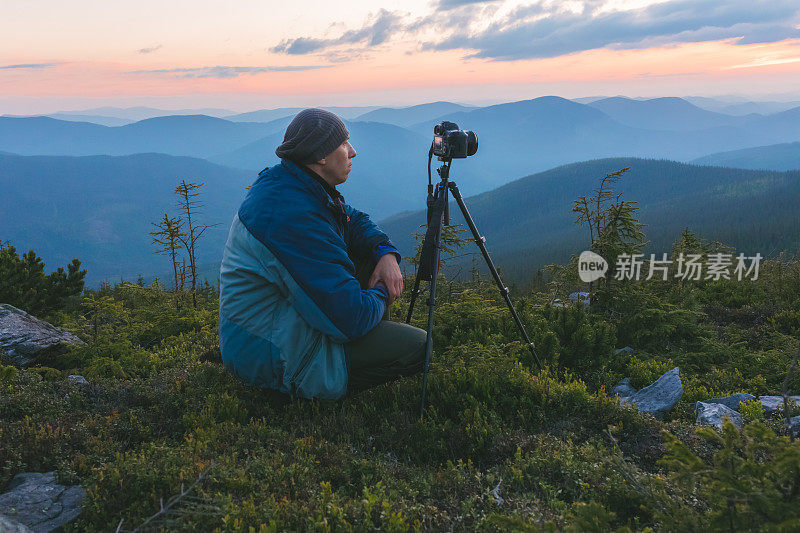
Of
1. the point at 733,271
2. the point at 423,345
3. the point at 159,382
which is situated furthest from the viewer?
the point at 733,271

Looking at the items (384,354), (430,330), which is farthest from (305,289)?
(430,330)

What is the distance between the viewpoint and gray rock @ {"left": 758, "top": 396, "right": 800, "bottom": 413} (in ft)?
15.8

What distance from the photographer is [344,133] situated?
4328mm

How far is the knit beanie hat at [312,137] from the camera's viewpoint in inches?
162

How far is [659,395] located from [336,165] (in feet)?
14.1

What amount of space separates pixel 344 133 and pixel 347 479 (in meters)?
2.97

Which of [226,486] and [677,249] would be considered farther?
[677,249]

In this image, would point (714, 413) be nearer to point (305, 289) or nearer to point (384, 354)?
point (384, 354)

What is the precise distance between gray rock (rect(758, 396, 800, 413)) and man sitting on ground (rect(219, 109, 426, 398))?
3.80 metres

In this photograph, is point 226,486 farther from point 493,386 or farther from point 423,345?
point 493,386

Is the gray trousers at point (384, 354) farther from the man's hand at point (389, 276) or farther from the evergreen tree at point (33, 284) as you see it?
the evergreen tree at point (33, 284)

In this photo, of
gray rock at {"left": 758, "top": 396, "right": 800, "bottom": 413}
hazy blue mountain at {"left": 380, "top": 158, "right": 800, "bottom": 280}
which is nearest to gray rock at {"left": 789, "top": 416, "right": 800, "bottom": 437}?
gray rock at {"left": 758, "top": 396, "right": 800, "bottom": 413}

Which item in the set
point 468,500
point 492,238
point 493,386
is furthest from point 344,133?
point 492,238

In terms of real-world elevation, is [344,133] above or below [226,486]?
above
